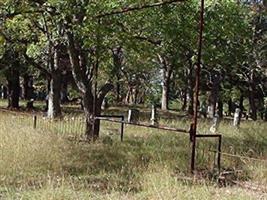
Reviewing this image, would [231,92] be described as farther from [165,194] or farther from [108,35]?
[165,194]

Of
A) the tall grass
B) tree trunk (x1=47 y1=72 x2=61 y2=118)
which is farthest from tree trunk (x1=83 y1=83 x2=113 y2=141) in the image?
tree trunk (x1=47 y1=72 x2=61 y2=118)

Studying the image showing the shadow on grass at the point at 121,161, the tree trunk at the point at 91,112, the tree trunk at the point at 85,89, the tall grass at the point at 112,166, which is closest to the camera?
the tall grass at the point at 112,166

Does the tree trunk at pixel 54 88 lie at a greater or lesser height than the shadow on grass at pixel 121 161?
greater

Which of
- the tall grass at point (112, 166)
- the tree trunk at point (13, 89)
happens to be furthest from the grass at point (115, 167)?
the tree trunk at point (13, 89)

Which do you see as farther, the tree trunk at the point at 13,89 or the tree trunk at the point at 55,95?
the tree trunk at the point at 13,89

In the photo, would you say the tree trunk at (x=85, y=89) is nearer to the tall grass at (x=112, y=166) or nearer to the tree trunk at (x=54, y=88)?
the tall grass at (x=112, y=166)

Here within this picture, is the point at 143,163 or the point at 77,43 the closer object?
the point at 143,163

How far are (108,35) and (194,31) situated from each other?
2.77 metres

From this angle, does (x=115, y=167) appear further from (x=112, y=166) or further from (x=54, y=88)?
(x=54, y=88)

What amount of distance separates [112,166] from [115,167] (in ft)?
0.34

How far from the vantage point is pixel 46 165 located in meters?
11.4

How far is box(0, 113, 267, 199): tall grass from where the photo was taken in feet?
29.1

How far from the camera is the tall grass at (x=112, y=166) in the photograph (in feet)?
29.1

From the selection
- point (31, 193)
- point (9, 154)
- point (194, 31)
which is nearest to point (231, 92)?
point (194, 31)
